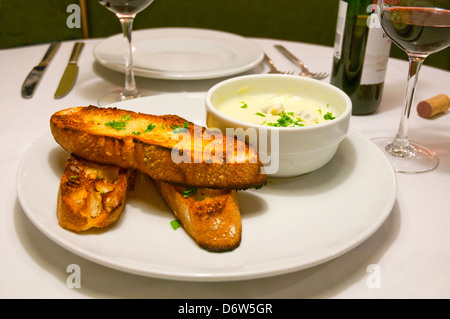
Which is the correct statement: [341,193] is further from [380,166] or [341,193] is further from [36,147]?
[36,147]

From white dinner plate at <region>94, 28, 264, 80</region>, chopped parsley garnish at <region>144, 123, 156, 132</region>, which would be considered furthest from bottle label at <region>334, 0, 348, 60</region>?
chopped parsley garnish at <region>144, 123, 156, 132</region>

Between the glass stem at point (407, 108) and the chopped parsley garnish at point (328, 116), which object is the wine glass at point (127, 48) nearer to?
the chopped parsley garnish at point (328, 116)

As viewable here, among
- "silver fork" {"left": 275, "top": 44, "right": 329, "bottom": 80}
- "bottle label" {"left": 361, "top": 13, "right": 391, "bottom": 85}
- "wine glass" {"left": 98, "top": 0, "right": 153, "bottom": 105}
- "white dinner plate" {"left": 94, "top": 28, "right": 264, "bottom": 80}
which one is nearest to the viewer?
"bottle label" {"left": 361, "top": 13, "right": 391, "bottom": 85}

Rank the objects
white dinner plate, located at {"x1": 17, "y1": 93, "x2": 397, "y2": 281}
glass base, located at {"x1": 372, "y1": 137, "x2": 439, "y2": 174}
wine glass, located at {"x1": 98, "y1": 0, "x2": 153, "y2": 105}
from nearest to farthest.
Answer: white dinner plate, located at {"x1": 17, "y1": 93, "x2": 397, "y2": 281}
glass base, located at {"x1": 372, "y1": 137, "x2": 439, "y2": 174}
wine glass, located at {"x1": 98, "y1": 0, "x2": 153, "y2": 105}

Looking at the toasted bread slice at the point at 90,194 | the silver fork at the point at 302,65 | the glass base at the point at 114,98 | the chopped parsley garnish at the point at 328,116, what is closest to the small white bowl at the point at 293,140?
the chopped parsley garnish at the point at 328,116

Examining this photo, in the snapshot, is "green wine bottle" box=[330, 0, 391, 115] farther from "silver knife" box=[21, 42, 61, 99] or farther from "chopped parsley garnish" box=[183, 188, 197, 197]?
"silver knife" box=[21, 42, 61, 99]

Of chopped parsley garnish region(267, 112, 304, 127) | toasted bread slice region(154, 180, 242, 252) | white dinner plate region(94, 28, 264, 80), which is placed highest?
chopped parsley garnish region(267, 112, 304, 127)
